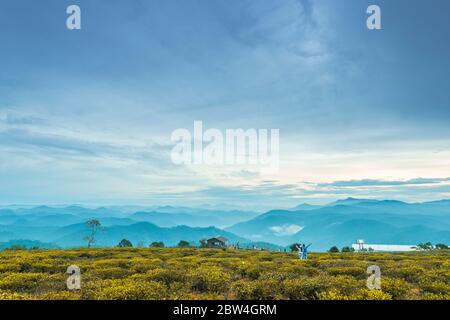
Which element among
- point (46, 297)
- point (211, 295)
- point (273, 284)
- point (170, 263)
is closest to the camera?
point (46, 297)

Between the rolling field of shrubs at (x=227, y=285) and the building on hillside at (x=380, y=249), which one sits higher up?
the rolling field of shrubs at (x=227, y=285)

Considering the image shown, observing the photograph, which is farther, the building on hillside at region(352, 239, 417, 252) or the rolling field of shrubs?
the building on hillside at region(352, 239, 417, 252)

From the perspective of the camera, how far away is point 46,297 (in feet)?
44.4

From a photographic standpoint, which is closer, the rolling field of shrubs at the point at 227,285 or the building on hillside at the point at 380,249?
the rolling field of shrubs at the point at 227,285

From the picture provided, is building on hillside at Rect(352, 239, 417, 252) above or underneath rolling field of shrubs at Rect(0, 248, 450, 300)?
underneath

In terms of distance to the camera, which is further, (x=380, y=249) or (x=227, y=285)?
(x=380, y=249)

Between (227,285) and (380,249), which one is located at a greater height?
(227,285)
